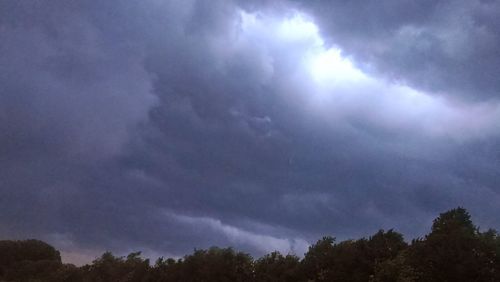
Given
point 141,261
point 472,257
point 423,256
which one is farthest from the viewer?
point 141,261

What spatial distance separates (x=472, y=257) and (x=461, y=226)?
432cm

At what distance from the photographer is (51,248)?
158 m

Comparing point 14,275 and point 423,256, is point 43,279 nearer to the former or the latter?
point 14,275

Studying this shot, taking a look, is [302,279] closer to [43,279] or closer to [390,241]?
[390,241]

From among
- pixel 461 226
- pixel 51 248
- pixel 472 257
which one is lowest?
pixel 472 257

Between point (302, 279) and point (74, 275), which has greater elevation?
point (74, 275)

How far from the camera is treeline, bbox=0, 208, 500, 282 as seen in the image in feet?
156

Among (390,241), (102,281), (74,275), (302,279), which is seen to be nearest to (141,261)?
(102,281)

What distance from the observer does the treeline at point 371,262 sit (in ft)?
156

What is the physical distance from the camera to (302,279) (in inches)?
2420

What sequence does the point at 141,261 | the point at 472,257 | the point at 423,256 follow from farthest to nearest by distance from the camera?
the point at 141,261 < the point at 423,256 < the point at 472,257

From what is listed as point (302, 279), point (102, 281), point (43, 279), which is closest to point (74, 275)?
point (43, 279)

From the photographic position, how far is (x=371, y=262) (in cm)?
5606

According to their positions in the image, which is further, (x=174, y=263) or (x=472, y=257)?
(x=174, y=263)
